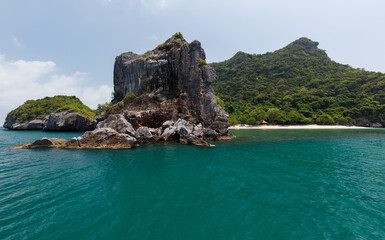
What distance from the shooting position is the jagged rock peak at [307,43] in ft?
564

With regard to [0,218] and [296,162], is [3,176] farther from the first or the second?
[296,162]

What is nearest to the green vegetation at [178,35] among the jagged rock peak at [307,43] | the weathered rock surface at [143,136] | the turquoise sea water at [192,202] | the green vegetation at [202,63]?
the green vegetation at [202,63]

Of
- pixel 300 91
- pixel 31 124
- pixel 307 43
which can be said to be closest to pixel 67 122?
pixel 31 124

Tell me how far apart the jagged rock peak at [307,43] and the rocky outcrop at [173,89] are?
666 feet

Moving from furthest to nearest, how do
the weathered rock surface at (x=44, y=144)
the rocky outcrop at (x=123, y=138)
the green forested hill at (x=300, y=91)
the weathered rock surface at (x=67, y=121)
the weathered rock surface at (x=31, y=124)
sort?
the green forested hill at (x=300, y=91) < the weathered rock surface at (x=31, y=124) < the weathered rock surface at (x=67, y=121) < the rocky outcrop at (x=123, y=138) < the weathered rock surface at (x=44, y=144)

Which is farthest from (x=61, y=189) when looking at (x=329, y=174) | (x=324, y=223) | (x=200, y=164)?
(x=329, y=174)

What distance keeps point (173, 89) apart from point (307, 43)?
8492 inches

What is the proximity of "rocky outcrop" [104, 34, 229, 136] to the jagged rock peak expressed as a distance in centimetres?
20304

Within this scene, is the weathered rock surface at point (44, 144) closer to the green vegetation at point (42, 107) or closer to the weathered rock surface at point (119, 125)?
the weathered rock surface at point (119, 125)

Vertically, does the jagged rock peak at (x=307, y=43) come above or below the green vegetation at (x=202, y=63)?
above

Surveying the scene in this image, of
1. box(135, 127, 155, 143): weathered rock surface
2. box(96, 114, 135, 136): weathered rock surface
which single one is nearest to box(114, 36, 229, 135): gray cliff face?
box(96, 114, 135, 136): weathered rock surface

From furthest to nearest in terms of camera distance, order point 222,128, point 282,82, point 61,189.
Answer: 1. point 282,82
2. point 222,128
3. point 61,189

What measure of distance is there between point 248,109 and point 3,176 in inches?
4018

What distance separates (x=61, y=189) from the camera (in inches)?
416
